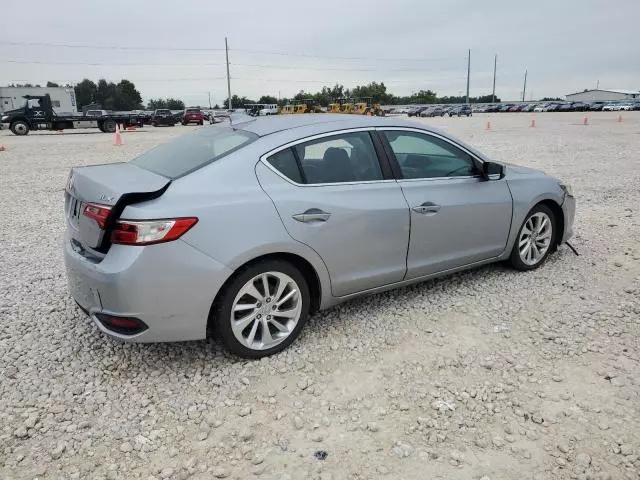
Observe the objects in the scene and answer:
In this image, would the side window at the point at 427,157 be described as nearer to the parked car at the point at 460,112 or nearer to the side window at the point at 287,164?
the side window at the point at 287,164

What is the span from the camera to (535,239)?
4809 mm

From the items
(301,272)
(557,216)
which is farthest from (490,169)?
(301,272)

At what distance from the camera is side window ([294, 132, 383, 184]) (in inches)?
135

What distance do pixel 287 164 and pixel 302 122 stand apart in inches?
21.3

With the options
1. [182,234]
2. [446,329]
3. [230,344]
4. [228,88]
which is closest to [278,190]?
[182,234]

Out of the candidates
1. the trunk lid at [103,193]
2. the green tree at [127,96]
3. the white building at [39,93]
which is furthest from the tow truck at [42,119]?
the green tree at [127,96]

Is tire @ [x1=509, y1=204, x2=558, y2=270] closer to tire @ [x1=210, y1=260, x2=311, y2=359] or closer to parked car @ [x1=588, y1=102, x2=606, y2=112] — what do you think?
tire @ [x1=210, y1=260, x2=311, y2=359]

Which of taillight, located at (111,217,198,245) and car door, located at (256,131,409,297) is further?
car door, located at (256,131,409,297)

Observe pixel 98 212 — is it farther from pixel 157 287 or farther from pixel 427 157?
pixel 427 157

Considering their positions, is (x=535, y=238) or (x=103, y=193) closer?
(x=103, y=193)

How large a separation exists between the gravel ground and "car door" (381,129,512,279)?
43cm

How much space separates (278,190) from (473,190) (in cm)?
183

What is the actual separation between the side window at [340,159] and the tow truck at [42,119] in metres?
28.3

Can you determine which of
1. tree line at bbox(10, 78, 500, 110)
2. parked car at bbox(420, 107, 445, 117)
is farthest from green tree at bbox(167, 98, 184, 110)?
parked car at bbox(420, 107, 445, 117)
